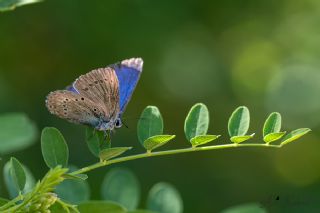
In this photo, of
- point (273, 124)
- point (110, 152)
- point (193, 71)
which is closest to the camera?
point (110, 152)

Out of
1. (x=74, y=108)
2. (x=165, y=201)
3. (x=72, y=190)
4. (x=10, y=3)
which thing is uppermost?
(x=10, y=3)

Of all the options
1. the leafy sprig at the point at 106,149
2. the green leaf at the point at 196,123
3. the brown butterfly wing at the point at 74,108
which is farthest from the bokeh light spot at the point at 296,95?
the green leaf at the point at 196,123

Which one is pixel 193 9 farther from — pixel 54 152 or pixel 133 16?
pixel 54 152

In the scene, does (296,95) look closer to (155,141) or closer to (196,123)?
(196,123)

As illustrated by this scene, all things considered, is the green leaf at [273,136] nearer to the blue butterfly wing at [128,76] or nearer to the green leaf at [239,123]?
the green leaf at [239,123]

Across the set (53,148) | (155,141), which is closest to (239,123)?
(155,141)

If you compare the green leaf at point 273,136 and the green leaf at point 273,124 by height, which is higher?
the green leaf at point 273,124

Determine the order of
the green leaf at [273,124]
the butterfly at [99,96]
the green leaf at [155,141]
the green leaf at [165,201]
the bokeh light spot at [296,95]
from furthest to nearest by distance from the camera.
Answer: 1. the bokeh light spot at [296,95]
2. the butterfly at [99,96]
3. the green leaf at [165,201]
4. the green leaf at [273,124]
5. the green leaf at [155,141]
